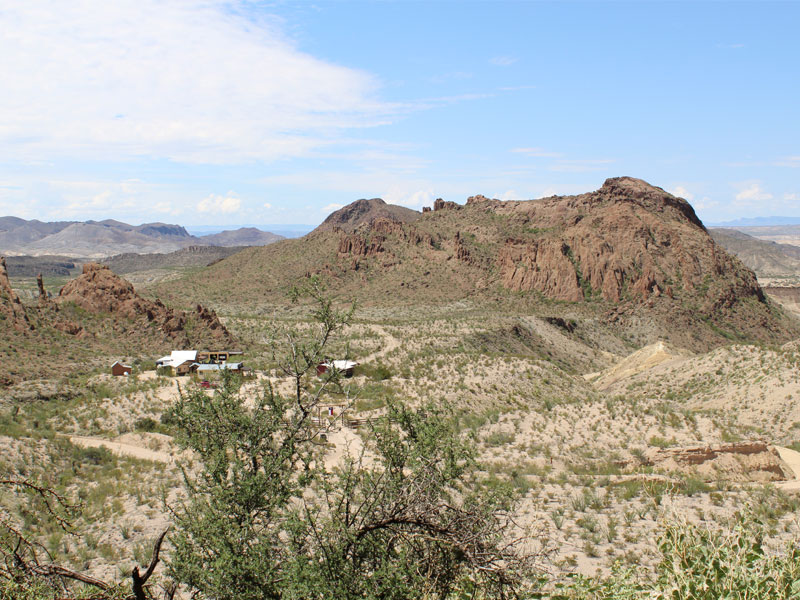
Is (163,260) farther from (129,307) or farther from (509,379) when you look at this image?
(509,379)

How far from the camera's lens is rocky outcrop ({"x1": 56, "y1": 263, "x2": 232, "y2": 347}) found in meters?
37.0

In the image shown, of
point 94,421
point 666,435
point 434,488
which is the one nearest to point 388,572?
point 434,488

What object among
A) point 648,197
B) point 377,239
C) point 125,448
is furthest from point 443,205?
point 125,448

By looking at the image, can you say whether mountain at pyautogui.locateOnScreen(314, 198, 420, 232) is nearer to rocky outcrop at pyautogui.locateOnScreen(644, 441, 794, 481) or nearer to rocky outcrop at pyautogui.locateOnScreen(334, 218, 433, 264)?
rocky outcrop at pyautogui.locateOnScreen(334, 218, 433, 264)

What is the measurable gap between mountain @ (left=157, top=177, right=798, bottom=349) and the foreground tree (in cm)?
5346

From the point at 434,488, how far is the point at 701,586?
303 centimetres

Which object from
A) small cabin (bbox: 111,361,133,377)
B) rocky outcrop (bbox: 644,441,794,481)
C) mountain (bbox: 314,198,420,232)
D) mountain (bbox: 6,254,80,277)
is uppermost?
mountain (bbox: 314,198,420,232)

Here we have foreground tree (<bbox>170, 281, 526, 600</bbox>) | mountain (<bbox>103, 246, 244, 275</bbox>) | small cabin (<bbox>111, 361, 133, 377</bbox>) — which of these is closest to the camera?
foreground tree (<bbox>170, 281, 526, 600</bbox>)

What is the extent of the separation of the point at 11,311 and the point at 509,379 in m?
28.6

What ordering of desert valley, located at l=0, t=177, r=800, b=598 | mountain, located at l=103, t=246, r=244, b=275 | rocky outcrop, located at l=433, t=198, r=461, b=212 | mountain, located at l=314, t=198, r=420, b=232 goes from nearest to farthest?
desert valley, located at l=0, t=177, r=800, b=598
rocky outcrop, located at l=433, t=198, r=461, b=212
mountain, located at l=103, t=246, r=244, b=275
mountain, located at l=314, t=198, r=420, b=232

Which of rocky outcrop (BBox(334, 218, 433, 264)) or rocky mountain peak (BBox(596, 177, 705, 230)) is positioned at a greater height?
rocky mountain peak (BBox(596, 177, 705, 230))

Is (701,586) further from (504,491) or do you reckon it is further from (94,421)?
(94,421)

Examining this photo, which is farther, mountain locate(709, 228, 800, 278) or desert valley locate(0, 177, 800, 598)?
mountain locate(709, 228, 800, 278)

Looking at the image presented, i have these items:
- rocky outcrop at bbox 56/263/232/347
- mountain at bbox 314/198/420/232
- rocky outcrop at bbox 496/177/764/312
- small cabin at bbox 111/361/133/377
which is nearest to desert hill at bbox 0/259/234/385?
rocky outcrop at bbox 56/263/232/347
